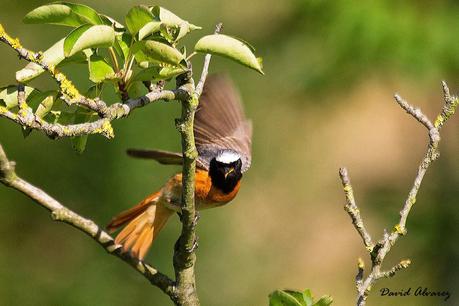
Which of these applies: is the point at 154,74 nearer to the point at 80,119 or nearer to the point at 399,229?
the point at 80,119

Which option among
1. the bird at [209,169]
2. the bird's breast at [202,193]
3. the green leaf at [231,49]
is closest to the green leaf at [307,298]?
the green leaf at [231,49]

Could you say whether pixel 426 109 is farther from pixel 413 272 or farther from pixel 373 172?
pixel 373 172

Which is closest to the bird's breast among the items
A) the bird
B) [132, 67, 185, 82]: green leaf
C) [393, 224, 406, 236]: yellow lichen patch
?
the bird

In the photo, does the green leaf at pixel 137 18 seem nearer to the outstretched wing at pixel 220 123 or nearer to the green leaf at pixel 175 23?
the green leaf at pixel 175 23

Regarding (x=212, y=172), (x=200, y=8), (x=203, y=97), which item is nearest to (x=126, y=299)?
(x=212, y=172)

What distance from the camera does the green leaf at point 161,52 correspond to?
1.46m

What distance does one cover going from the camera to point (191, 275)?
184 centimetres

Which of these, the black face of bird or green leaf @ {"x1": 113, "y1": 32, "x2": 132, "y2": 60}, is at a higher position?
the black face of bird

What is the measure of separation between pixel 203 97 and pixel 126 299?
1854 millimetres

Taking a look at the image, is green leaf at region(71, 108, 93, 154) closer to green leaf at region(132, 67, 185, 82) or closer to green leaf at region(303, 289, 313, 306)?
green leaf at region(132, 67, 185, 82)

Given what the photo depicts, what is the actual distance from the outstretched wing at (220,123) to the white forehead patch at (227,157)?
0.03m

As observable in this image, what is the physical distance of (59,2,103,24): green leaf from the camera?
1496mm

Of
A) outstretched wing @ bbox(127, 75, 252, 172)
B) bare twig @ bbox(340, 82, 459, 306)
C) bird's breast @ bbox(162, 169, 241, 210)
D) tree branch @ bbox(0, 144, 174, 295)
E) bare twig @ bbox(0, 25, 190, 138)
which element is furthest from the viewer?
outstretched wing @ bbox(127, 75, 252, 172)

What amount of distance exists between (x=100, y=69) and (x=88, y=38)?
155mm
